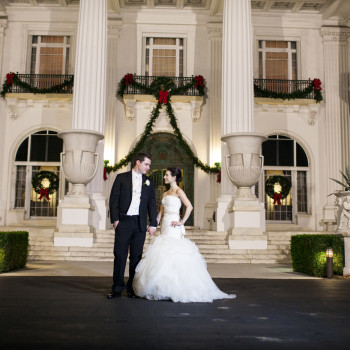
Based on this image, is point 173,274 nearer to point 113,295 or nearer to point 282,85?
point 113,295

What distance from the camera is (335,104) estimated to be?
19.8 meters

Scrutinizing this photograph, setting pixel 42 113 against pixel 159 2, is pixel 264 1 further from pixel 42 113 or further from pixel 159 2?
pixel 42 113

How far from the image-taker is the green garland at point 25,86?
62.5 feet

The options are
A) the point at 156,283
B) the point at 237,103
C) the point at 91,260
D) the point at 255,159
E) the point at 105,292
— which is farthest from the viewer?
the point at 237,103

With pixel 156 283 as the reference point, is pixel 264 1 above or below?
above

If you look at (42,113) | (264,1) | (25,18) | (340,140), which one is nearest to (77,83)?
(42,113)

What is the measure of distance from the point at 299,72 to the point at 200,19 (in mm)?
5107

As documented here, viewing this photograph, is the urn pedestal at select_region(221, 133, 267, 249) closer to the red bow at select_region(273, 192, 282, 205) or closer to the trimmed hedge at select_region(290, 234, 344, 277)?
the trimmed hedge at select_region(290, 234, 344, 277)

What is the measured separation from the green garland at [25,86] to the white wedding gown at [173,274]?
1439 centimetres

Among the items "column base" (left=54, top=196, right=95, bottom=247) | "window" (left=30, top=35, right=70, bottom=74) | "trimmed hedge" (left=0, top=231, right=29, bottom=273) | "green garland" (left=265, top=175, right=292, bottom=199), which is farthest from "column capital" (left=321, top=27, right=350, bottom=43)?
"trimmed hedge" (left=0, top=231, right=29, bottom=273)

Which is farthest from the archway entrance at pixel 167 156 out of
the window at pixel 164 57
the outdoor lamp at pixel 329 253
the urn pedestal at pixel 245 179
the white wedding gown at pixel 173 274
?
the white wedding gown at pixel 173 274

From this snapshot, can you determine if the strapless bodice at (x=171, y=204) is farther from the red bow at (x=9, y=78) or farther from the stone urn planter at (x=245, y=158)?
the red bow at (x=9, y=78)

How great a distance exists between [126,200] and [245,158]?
8281 mm

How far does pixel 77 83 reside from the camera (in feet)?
49.3
